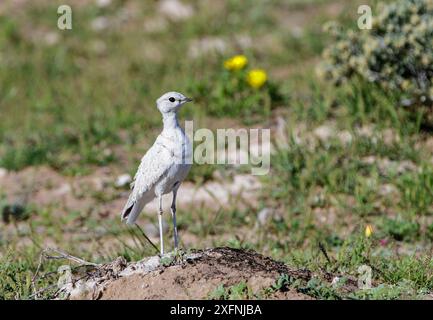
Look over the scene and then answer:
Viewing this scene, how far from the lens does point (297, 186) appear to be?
804cm

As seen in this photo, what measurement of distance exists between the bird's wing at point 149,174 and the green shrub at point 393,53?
11.9 ft

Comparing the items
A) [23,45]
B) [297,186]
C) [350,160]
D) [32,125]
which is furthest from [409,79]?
[23,45]

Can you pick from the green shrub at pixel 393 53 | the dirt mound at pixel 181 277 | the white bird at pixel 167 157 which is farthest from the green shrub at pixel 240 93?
the dirt mound at pixel 181 277

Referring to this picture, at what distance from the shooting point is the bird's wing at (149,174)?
205 inches

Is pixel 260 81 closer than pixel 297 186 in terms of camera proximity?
No

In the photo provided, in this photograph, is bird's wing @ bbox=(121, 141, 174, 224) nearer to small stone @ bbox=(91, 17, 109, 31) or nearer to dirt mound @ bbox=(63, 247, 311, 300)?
dirt mound @ bbox=(63, 247, 311, 300)

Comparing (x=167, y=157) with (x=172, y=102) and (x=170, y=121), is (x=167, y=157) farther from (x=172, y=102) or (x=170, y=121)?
(x=172, y=102)

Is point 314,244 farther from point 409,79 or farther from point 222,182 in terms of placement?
point 409,79

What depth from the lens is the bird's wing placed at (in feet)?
17.1

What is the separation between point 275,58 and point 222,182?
3.18m

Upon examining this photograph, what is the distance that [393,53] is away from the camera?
27.9ft

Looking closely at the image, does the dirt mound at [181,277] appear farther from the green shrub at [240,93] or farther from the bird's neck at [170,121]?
the green shrub at [240,93]

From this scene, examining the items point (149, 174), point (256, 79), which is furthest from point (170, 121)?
point (256, 79)

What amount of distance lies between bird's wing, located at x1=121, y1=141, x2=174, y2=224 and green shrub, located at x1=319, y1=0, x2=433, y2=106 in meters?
3.64
